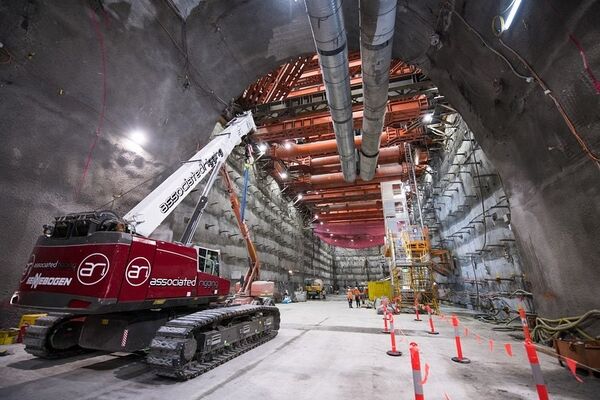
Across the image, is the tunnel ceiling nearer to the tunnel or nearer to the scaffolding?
the tunnel

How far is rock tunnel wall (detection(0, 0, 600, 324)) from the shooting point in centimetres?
469

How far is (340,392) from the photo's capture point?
151 inches

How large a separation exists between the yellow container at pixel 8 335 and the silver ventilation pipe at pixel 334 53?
32.5ft

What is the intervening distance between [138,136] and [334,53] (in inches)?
248

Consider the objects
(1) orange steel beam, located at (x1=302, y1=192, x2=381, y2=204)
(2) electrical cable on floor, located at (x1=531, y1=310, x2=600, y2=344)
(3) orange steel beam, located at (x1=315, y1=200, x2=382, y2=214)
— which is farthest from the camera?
(3) orange steel beam, located at (x1=315, y1=200, x2=382, y2=214)

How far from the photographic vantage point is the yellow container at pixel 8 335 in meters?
5.68

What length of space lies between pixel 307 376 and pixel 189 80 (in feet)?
31.1

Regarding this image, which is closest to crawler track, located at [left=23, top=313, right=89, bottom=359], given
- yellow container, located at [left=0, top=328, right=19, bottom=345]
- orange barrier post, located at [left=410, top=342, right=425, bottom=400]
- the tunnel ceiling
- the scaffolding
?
yellow container, located at [left=0, top=328, right=19, bottom=345]

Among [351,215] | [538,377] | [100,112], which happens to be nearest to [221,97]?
[100,112]

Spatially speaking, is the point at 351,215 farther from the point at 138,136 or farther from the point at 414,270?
the point at 138,136

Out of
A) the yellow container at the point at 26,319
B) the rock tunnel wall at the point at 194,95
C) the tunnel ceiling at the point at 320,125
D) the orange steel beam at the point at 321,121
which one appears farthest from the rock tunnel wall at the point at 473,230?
the yellow container at the point at 26,319

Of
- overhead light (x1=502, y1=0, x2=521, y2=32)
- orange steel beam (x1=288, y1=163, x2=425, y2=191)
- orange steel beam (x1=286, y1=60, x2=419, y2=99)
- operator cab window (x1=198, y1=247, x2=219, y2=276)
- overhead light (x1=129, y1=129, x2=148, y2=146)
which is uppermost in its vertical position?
orange steel beam (x1=286, y1=60, x2=419, y2=99)

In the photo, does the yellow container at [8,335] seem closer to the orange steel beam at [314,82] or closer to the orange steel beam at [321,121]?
the orange steel beam at [321,121]

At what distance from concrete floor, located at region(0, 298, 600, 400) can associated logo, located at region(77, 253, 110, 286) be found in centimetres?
152
